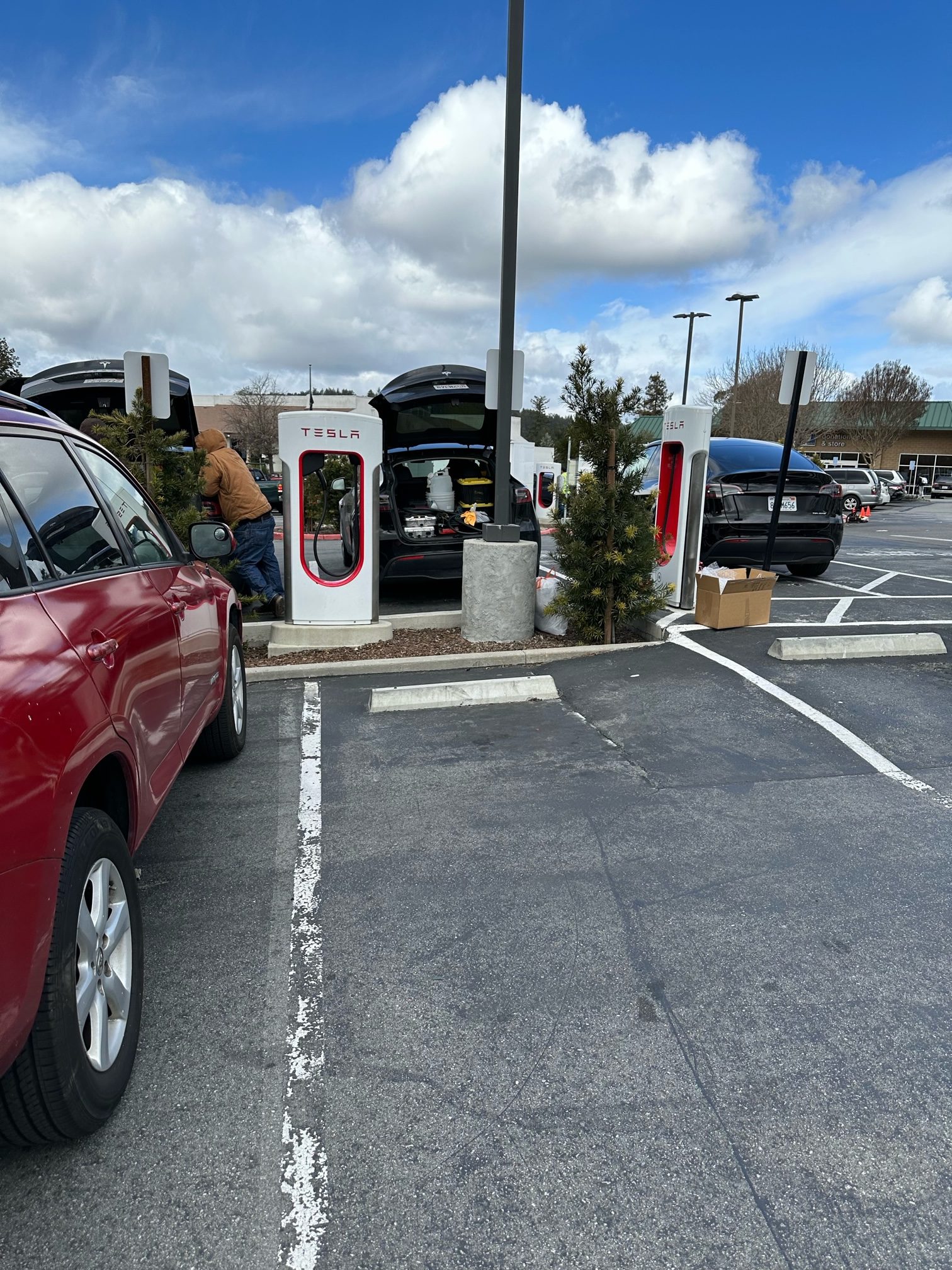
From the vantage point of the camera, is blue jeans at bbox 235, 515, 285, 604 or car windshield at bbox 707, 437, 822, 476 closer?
blue jeans at bbox 235, 515, 285, 604

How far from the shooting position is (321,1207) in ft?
6.35

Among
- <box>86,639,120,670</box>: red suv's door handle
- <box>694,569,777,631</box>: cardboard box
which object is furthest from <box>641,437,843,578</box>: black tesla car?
<box>86,639,120,670</box>: red suv's door handle

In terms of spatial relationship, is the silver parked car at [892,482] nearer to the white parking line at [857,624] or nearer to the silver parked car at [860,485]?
the silver parked car at [860,485]

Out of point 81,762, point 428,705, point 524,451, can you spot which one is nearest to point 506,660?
point 428,705

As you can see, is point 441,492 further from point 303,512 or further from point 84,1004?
point 84,1004

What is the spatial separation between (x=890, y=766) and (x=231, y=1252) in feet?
13.2

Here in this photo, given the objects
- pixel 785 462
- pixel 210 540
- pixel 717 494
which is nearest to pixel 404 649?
pixel 210 540

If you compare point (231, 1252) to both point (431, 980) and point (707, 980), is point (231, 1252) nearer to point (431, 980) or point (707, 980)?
point (431, 980)

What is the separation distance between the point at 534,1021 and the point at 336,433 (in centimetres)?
581

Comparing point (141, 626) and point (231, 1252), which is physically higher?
point (141, 626)

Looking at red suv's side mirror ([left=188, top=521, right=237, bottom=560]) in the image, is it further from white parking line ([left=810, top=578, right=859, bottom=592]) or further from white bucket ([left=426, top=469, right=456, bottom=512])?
white parking line ([left=810, top=578, right=859, bottom=592])

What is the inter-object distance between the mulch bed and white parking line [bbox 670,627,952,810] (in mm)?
1256

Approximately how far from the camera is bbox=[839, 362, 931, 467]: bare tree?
49562 mm

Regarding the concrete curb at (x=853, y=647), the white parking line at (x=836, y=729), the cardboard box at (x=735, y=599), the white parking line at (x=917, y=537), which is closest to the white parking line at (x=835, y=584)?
the cardboard box at (x=735, y=599)
